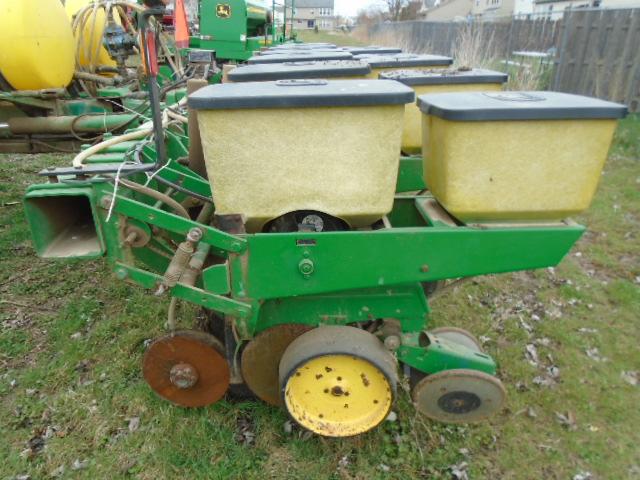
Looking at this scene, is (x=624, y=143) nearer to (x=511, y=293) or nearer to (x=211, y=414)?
(x=511, y=293)

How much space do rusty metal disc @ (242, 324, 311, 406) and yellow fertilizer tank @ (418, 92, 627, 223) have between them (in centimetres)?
91

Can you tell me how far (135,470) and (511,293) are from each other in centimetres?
287

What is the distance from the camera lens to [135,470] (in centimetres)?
229

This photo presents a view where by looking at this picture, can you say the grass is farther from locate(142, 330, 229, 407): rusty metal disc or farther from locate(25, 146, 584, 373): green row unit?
locate(25, 146, 584, 373): green row unit

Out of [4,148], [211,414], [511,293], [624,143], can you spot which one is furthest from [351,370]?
[624,143]

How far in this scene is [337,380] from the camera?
84.5 inches

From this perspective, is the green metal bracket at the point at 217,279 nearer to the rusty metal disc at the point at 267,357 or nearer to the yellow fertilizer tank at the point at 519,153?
the rusty metal disc at the point at 267,357

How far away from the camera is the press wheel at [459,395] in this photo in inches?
87.1

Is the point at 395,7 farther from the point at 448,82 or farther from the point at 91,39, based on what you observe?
the point at 448,82

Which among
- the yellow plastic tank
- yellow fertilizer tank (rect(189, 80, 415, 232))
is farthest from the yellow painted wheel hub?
the yellow plastic tank

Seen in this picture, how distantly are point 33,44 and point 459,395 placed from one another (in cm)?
356

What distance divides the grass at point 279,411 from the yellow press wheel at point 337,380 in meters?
0.28

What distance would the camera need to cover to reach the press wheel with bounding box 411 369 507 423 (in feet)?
7.26

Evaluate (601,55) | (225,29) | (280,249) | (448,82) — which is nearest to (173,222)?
(280,249)
